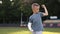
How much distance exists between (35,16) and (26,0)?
31275 mm

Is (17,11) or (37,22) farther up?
(17,11)

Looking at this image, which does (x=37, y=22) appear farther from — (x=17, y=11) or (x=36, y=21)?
(x=17, y=11)

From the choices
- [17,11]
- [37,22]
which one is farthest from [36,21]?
[17,11]

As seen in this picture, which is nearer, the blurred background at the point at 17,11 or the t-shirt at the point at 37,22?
the t-shirt at the point at 37,22

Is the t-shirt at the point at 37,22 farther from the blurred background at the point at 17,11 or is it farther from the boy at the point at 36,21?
the blurred background at the point at 17,11

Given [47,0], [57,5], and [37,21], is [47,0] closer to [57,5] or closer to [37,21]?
[57,5]

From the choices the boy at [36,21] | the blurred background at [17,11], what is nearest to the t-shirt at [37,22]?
the boy at [36,21]

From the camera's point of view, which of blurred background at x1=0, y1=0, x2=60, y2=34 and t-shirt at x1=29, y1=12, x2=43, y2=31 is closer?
t-shirt at x1=29, y1=12, x2=43, y2=31

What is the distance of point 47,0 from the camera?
38.6 m

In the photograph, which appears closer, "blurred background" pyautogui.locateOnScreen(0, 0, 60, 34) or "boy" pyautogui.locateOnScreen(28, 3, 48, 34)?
"boy" pyautogui.locateOnScreen(28, 3, 48, 34)

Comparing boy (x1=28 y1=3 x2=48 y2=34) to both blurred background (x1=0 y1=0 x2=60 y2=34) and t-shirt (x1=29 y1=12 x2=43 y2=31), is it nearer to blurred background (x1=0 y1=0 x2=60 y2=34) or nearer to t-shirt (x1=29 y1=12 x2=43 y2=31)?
t-shirt (x1=29 y1=12 x2=43 y2=31)

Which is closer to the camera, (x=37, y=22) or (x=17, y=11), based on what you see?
(x=37, y=22)

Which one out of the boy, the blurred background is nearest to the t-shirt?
the boy

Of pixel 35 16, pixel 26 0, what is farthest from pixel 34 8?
pixel 26 0
